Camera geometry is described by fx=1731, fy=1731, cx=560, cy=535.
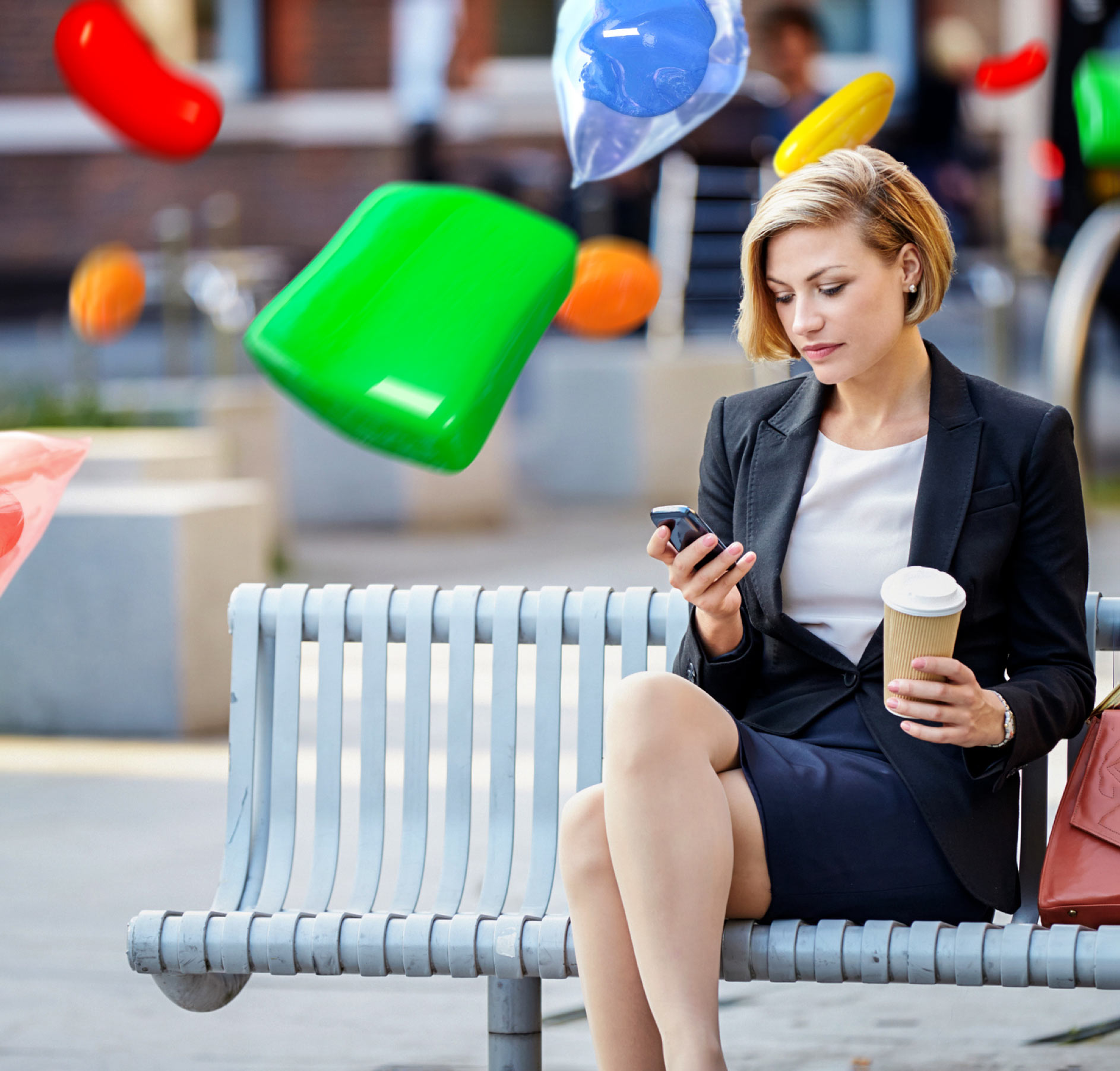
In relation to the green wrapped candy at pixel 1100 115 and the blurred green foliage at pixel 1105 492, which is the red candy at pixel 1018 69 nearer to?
the green wrapped candy at pixel 1100 115

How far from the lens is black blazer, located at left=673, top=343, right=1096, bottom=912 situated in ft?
7.50

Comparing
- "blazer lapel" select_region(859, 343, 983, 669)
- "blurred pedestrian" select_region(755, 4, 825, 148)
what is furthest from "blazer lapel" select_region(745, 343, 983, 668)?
"blurred pedestrian" select_region(755, 4, 825, 148)

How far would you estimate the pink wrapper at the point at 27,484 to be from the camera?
245 cm

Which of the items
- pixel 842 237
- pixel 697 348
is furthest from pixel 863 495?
pixel 697 348

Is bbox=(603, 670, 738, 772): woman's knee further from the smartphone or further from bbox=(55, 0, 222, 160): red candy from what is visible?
bbox=(55, 0, 222, 160): red candy

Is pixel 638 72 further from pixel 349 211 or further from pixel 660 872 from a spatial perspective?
pixel 349 211

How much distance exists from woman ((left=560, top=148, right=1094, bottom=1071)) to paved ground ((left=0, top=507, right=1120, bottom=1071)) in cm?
64

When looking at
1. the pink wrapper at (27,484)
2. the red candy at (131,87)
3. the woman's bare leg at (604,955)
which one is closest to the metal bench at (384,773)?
the woman's bare leg at (604,955)

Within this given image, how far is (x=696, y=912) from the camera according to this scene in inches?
84.8

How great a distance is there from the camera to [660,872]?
2.15 m

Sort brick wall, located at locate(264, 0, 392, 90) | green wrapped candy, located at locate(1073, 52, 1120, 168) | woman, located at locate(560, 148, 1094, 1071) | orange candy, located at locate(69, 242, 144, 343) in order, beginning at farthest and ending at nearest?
brick wall, located at locate(264, 0, 392, 90) < orange candy, located at locate(69, 242, 144, 343) < green wrapped candy, located at locate(1073, 52, 1120, 168) < woman, located at locate(560, 148, 1094, 1071)

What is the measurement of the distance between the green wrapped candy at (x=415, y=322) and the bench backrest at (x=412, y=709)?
1.94 feet

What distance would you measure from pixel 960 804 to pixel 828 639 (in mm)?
295

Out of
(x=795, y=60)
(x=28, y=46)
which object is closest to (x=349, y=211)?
(x=28, y=46)
